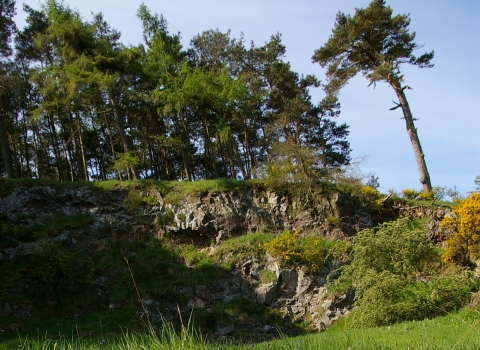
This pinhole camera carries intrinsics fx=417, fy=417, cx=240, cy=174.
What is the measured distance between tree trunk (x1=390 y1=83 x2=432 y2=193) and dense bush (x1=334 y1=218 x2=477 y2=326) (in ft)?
36.9

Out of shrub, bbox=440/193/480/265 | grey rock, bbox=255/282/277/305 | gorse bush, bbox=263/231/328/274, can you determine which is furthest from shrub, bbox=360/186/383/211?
grey rock, bbox=255/282/277/305

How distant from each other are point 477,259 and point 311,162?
9234mm

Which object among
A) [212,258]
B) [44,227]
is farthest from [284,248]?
[44,227]

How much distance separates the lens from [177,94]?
26203 mm

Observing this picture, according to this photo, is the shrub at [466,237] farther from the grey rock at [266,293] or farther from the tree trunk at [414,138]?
the tree trunk at [414,138]

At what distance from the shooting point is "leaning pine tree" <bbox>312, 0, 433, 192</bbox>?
78.9ft

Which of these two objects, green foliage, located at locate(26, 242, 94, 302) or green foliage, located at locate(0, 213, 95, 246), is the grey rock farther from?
green foliage, located at locate(0, 213, 95, 246)

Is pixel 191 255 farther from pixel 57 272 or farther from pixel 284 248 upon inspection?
pixel 57 272

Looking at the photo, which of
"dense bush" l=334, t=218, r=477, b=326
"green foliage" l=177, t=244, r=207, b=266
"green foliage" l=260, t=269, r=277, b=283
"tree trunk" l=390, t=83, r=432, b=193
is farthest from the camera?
"tree trunk" l=390, t=83, r=432, b=193

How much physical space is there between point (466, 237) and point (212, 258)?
1118 cm

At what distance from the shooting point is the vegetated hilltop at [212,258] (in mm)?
14469

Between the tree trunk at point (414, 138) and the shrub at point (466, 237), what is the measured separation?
8.50 meters

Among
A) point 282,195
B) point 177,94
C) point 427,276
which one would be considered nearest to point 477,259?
point 427,276

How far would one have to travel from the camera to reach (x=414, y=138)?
84.2 ft
